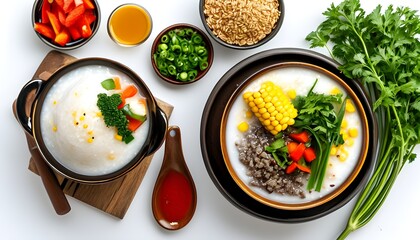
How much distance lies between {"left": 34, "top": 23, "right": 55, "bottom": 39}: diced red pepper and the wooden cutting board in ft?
0.29

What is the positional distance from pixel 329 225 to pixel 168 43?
1320mm

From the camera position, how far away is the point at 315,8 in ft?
9.69

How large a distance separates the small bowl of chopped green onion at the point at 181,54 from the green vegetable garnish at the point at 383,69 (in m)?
0.55

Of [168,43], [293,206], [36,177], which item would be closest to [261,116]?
[293,206]

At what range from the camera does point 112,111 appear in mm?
2309

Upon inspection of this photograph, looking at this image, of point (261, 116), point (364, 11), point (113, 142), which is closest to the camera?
point (113, 142)

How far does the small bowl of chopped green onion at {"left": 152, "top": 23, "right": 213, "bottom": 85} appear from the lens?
2844mm

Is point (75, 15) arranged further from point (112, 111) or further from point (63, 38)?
point (112, 111)

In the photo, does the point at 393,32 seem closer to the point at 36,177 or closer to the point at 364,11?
the point at 364,11

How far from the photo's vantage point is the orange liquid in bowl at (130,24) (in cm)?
286

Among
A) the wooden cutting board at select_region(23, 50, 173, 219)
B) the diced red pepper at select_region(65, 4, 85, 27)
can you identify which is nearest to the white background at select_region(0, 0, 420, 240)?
the wooden cutting board at select_region(23, 50, 173, 219)

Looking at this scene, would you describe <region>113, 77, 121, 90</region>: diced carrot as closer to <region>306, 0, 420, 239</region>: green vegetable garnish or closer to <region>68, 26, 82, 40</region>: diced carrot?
<region>68, 26, 82, 40</region>: diced carrot

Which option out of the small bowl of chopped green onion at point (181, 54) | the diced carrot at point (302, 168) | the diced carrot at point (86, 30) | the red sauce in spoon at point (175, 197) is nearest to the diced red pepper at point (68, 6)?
the diced carrot at point (86, 30)

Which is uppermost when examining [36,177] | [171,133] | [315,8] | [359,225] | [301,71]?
[315,8]
